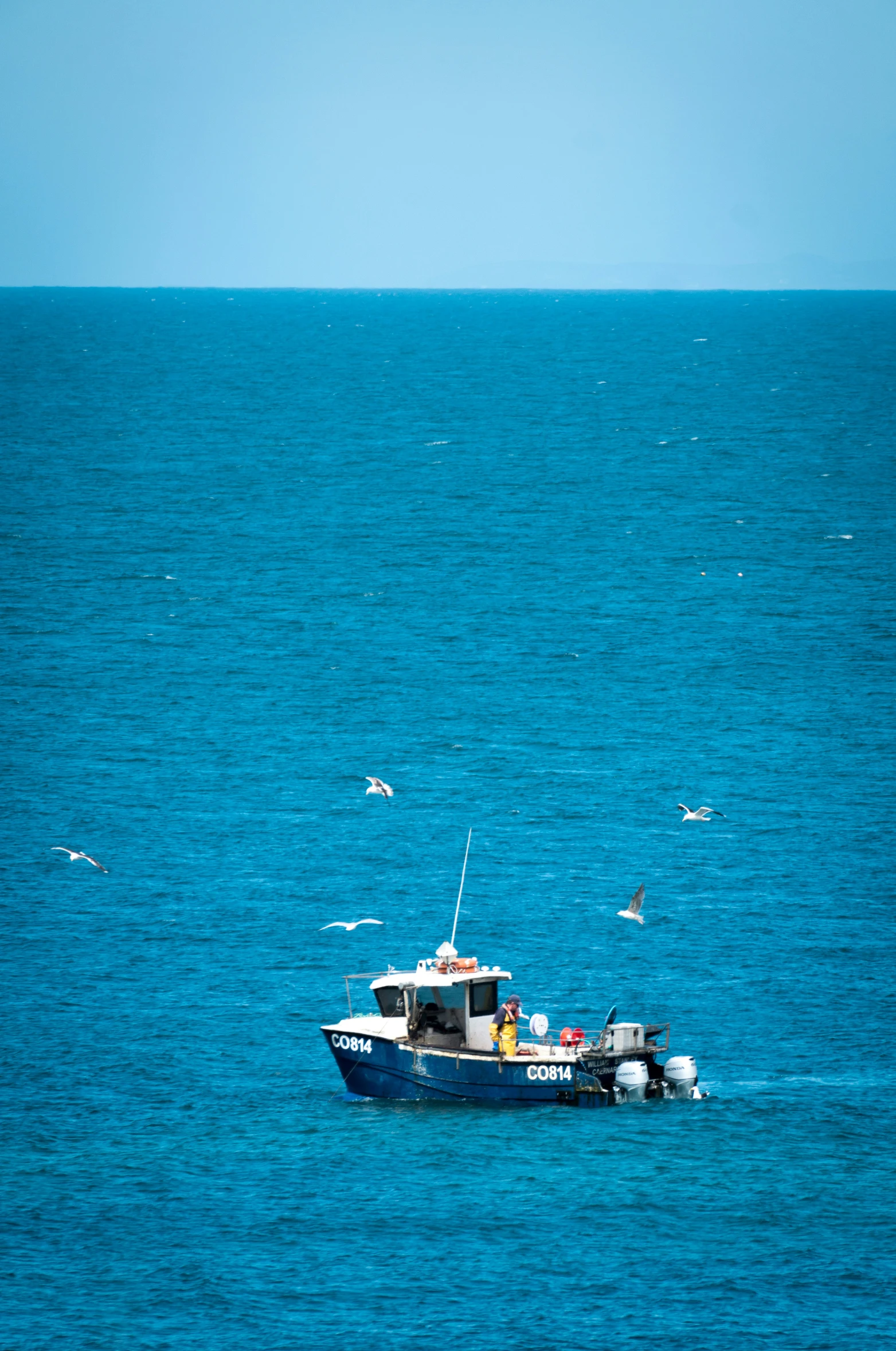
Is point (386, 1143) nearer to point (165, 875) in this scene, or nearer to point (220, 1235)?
point (220, 1235)

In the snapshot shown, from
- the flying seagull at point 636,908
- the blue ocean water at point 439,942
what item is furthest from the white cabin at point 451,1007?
the flying seagull at point 636,908

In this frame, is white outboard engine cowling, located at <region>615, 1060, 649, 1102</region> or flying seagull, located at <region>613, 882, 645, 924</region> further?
flying seagull, located at <region>613, 882, 645, 924</region>

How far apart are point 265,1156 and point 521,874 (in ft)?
105

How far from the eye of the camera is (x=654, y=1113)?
66.1 m

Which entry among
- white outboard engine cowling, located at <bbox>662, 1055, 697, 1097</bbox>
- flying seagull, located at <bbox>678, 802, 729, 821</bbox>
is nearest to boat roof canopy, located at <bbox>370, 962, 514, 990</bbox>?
white outboard engine cowling, located at <bbox>662, 1055, 697, 1097</bbox>

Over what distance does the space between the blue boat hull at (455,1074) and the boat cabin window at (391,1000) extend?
6.62 feet

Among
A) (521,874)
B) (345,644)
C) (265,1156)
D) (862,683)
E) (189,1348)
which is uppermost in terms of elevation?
(345,644)

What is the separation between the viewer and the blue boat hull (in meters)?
65.0

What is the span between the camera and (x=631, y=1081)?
Result: 66.3 meters

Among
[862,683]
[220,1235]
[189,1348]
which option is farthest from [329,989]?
[862,683]

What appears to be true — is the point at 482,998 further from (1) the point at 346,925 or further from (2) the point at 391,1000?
(1) the point at 346,925

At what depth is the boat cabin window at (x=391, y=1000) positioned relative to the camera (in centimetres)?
6750

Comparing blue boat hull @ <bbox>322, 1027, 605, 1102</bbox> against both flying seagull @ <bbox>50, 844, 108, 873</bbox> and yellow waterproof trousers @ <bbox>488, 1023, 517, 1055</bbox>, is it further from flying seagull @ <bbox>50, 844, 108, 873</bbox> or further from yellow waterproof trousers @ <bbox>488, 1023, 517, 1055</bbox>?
flying seagull @ <bbox>50, 844, 108, 873</bbox>

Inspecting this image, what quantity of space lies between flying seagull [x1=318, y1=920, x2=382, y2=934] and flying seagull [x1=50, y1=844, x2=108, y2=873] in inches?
455
